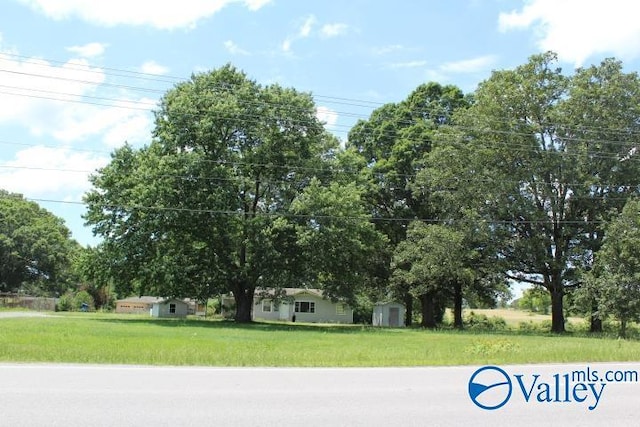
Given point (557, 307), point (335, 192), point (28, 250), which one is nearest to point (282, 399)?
point (335, 192)

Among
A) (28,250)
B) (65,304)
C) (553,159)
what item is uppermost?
(553,159)

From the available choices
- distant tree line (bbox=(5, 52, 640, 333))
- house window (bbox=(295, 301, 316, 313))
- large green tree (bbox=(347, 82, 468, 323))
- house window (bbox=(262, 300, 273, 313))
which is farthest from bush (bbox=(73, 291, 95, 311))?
large green tree (bbox=(347, 82, 468, 323))

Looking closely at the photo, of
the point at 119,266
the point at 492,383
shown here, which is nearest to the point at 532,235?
the point at 119,266

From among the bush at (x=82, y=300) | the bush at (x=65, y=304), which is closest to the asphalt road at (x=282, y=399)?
the bush at (x=65, y=304)

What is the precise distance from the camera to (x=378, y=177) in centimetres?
5328

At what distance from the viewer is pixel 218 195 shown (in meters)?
41.7

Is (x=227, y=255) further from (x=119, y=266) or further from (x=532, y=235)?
(x=532, y=235)

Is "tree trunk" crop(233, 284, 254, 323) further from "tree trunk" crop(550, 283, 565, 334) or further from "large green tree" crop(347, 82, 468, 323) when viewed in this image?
"tree trunk" crop(550, 283, 565, 334)

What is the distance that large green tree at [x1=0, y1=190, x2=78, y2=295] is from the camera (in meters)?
83.1

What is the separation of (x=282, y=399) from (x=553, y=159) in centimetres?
3734

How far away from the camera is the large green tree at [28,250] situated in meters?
83.1

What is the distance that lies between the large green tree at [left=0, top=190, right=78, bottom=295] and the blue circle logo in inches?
3121

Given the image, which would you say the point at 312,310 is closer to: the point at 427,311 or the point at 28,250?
the point at 427,311

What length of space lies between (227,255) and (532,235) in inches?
877
